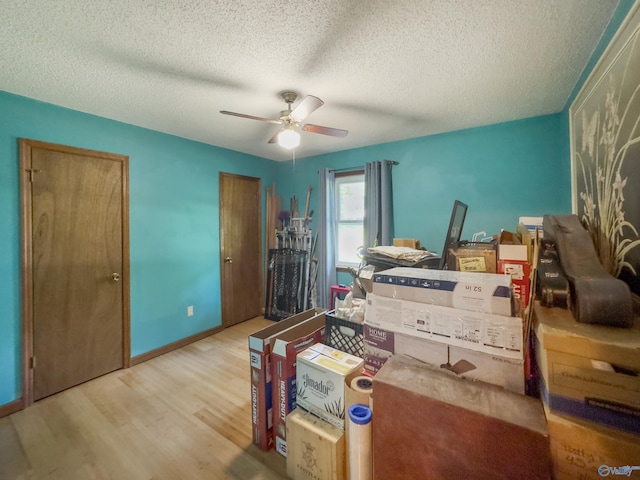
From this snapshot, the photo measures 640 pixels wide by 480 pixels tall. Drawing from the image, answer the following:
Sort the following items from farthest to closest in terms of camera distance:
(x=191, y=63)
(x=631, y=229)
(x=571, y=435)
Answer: (x=191, y=63) < (x=631, y=229) < (x=571, y=435)

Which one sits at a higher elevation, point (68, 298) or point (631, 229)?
point (631, 229)

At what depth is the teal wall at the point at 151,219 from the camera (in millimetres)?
1973

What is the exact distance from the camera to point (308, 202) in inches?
159

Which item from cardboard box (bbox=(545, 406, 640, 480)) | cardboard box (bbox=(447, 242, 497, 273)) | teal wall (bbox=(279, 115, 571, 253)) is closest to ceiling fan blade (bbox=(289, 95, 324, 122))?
cardboard box (bbox=(447, 242, 497, 273))

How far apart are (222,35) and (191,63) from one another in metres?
0.38

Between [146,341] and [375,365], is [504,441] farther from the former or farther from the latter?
[146,341]

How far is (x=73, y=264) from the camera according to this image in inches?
89.6

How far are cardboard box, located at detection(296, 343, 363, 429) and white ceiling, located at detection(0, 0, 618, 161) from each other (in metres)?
1.79

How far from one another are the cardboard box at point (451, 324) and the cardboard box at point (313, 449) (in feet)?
1.96

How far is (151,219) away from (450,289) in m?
3.01

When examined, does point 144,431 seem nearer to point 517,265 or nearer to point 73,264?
point 73,264

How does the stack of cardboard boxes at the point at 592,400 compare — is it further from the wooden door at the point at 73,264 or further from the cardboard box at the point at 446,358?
the wooden door at the point at 73,264

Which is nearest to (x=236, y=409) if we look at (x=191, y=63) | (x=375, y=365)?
(x=375, y=365)

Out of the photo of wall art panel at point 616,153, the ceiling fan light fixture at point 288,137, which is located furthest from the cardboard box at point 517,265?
the ceiling fan light fixture at point 288,137
